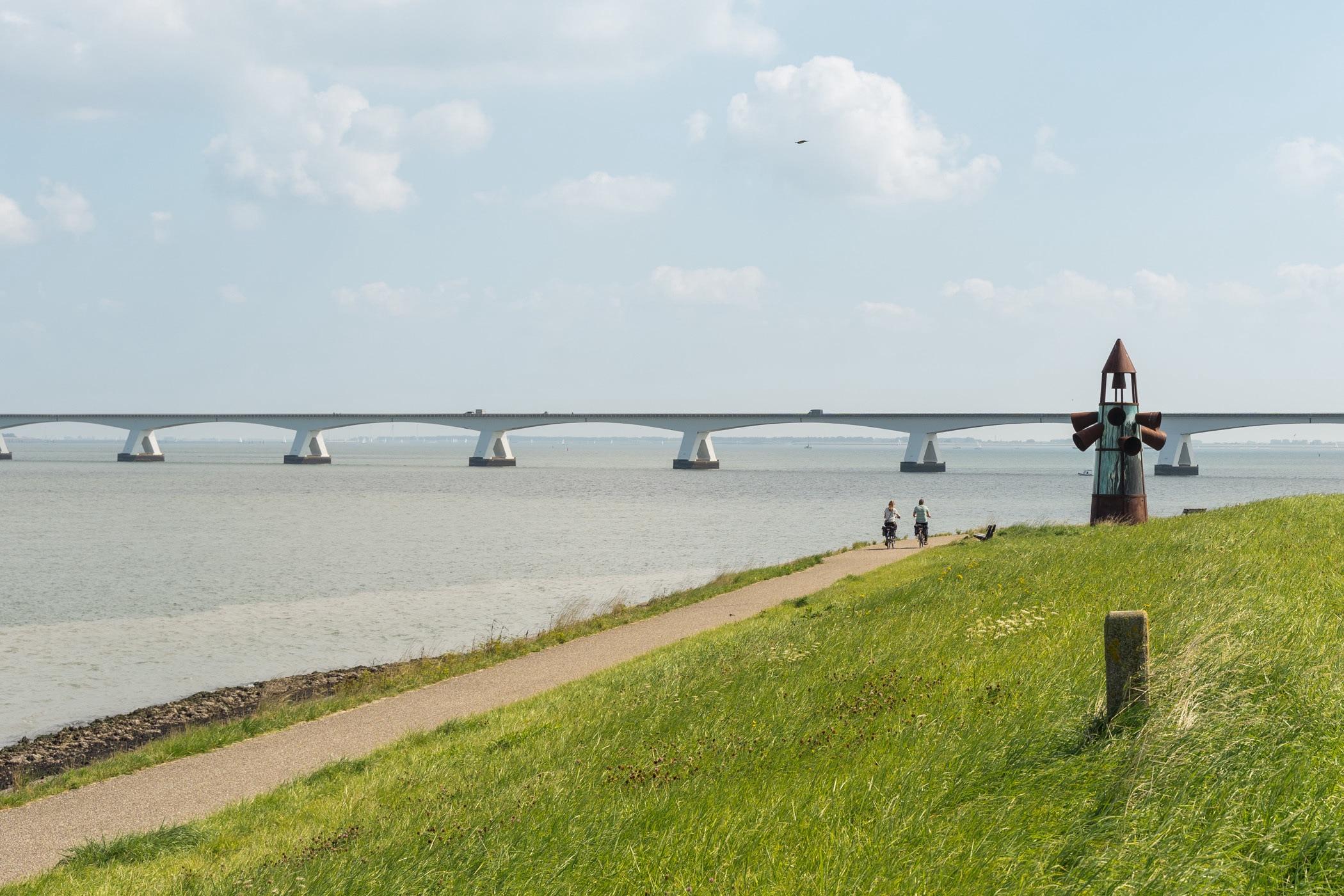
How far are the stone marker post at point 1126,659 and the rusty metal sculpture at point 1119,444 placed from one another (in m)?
21.2

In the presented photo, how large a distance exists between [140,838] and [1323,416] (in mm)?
142335

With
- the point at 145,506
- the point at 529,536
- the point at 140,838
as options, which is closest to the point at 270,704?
the point at 140,838

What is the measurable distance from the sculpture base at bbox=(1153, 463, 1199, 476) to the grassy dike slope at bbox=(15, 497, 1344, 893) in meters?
137

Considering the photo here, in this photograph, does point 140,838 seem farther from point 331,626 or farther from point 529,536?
point 529,536

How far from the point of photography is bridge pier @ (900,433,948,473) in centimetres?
Answer: 14500

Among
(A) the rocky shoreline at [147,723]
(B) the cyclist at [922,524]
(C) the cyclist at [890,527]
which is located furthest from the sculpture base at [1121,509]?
(A) the rocky shoreline at [147,723]

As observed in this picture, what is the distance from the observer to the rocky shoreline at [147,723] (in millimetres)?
14797

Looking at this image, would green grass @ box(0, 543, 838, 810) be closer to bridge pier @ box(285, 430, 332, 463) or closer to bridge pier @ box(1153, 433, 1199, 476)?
bridge pier @ box(1153, 433, 1199, 476)

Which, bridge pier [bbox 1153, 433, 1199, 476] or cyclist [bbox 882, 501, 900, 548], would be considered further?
bridge pier [bbox 1153, 433, 1199, 476]

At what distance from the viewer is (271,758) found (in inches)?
484

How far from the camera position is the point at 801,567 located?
31453 mm

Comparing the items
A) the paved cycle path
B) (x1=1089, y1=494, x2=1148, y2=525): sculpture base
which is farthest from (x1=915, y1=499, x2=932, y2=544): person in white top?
the paved cycle path

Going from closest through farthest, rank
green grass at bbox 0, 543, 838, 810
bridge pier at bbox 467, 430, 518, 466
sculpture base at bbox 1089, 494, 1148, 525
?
green grass at bbox 0, 543, 838, 810
sculpture base at bbox 1089, 494, 1148, 525
bridge pier at bbox 467, 430, 518, 466

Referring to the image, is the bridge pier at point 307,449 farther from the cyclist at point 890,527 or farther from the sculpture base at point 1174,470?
the cyclist at point 890,527
